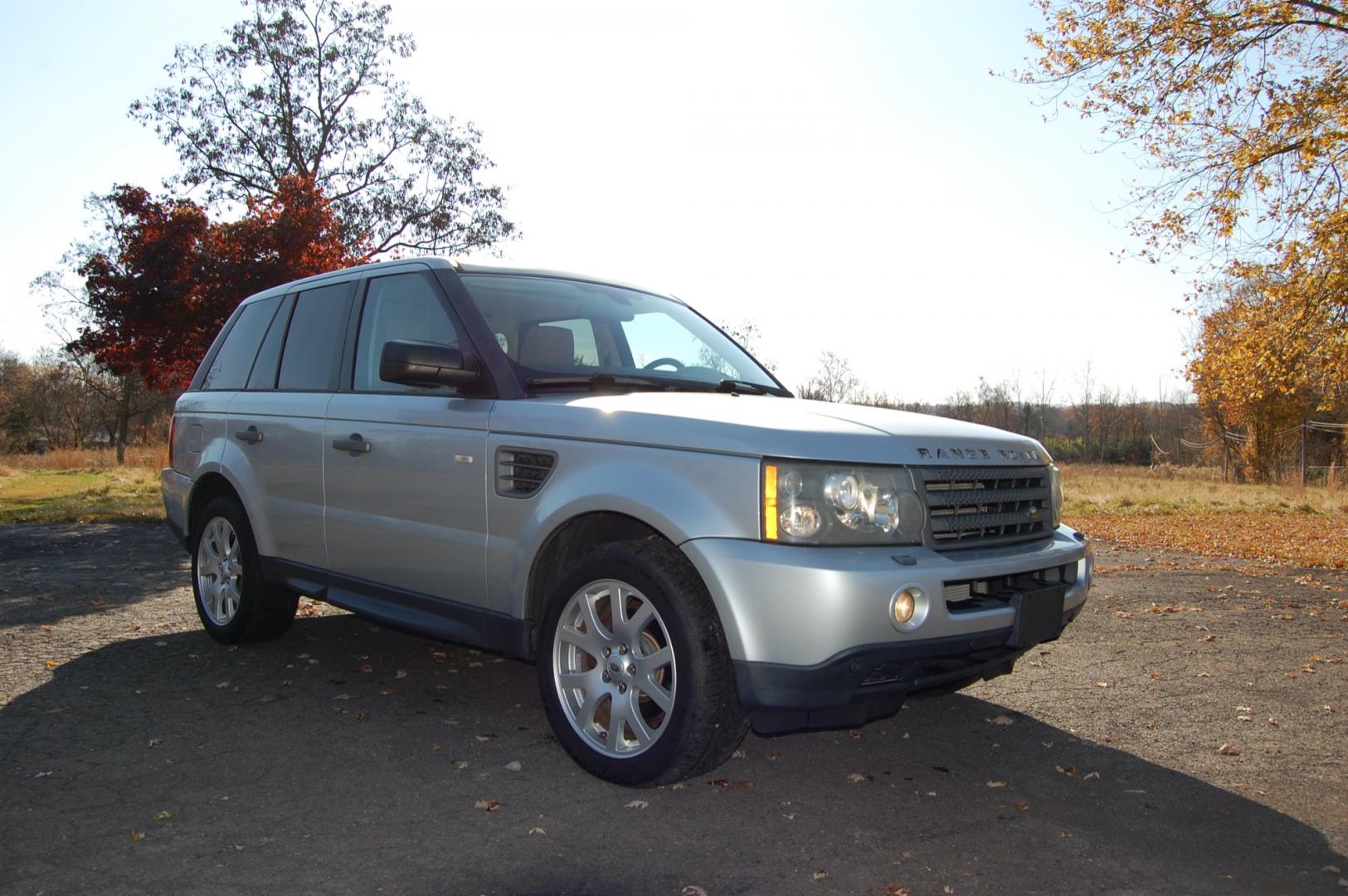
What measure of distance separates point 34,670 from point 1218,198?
46.9 feet

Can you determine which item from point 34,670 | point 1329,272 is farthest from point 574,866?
point 1329,272

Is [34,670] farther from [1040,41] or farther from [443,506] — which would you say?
[1040,41]

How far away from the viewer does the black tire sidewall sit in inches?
221

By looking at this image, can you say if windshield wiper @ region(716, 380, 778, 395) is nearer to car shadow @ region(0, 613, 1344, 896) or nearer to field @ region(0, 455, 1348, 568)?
car shadow @ region(0, 613, 1344, 896)

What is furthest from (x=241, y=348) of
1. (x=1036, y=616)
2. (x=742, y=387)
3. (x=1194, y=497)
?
(x=1194, y=497)

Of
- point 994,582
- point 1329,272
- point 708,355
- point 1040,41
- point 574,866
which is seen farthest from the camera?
point 1040,41

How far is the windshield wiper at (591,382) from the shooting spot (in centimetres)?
425

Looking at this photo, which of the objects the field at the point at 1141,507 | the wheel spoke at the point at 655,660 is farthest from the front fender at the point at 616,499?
the field at the point at 1141,507

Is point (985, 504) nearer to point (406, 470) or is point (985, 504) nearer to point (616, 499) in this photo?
point (616, 499)

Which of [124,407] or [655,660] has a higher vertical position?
[124,407]

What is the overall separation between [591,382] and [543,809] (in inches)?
67.9

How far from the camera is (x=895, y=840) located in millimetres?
3250

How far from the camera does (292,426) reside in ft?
17.2

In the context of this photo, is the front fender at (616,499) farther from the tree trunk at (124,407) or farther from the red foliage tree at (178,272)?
the tree trunk at (124,407)
